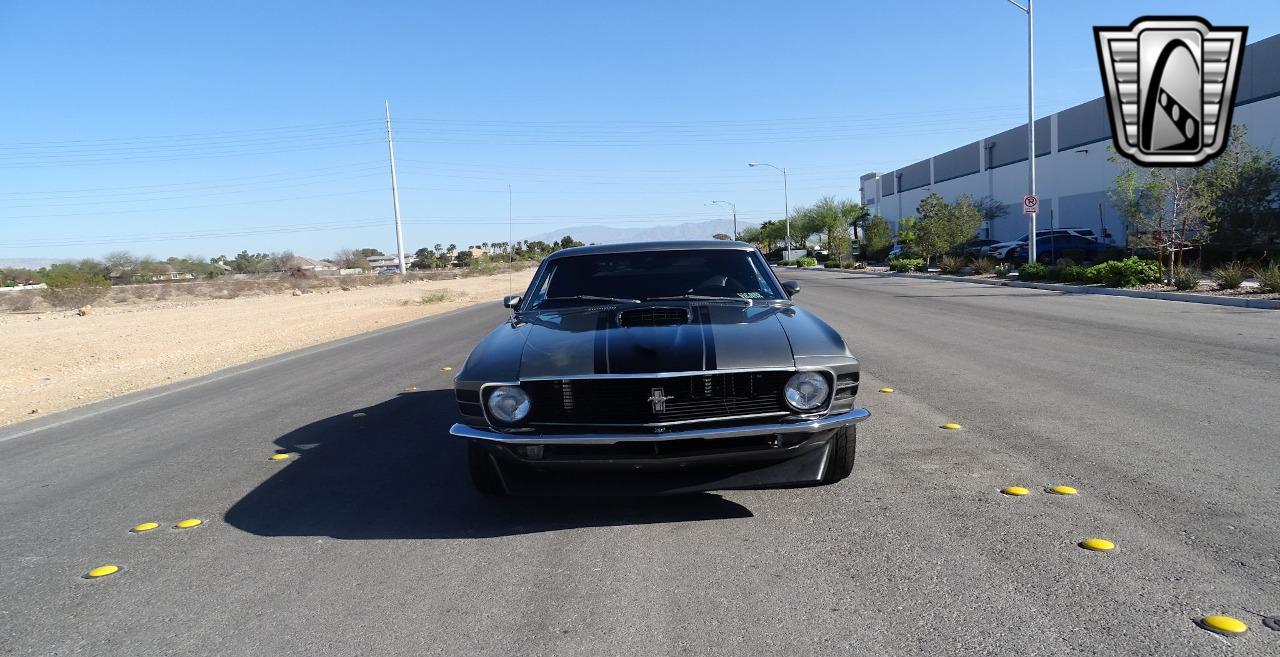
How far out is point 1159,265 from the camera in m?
20.6

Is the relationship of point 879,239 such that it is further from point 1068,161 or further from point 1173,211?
point 1173,211

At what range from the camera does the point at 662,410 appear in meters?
3.85

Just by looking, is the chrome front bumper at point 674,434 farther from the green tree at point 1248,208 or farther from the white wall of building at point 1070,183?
the white wall of building at point 1070,183

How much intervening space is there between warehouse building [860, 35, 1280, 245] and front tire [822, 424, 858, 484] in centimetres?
3299

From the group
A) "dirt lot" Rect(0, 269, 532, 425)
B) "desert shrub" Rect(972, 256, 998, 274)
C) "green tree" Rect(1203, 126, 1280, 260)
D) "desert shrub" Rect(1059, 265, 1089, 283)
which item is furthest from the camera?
"desert shrub" Rect(972, 256, 998, 274)

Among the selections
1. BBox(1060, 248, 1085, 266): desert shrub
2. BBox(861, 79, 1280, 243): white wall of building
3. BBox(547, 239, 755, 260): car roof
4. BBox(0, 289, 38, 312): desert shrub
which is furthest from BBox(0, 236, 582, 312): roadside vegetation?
BBox(861, 79, 1280, 243): white wall of building

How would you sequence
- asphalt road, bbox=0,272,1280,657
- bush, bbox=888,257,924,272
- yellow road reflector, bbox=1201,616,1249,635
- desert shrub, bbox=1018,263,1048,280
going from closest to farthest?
yellow road reflector, bbox=1201,616,1249,635 → asphalt road, bbox=0,272,1280,657 → desert shrub, bbox=1018,263,1048,280 → bush, bbox=888,257,924,272

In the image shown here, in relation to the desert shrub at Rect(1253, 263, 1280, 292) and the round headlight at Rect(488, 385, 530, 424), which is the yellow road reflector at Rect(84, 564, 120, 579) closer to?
the round headlight at Rect(488, 385, 530, 424)

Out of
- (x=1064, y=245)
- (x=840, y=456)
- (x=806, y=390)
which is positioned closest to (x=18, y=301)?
(x=1064, y=245)

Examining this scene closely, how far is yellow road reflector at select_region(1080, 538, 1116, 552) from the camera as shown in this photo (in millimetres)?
3582

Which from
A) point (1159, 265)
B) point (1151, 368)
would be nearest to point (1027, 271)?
point (1159, 265)

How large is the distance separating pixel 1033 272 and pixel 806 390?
24.4 metres

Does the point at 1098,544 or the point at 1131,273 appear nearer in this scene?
the point at 1098,544

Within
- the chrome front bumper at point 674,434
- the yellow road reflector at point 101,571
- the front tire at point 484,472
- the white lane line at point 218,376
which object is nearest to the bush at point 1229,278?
the chrome front bumper at point 674,434
